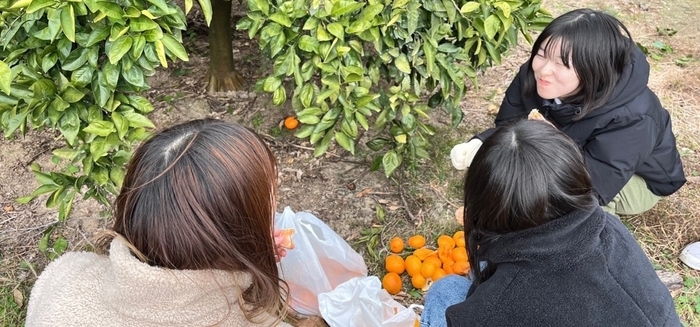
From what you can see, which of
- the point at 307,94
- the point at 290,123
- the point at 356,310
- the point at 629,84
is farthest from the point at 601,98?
the point at 290,123

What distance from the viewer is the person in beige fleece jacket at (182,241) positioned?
1.31 meters

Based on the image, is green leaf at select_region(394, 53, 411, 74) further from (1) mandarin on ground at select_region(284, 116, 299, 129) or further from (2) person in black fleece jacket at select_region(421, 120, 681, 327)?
(1) mandarin on ground at select_region(284, 116, 299, 129)

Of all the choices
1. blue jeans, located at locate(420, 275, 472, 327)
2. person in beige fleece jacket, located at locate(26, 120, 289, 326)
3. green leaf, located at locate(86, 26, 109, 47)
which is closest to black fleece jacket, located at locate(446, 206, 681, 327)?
blue jeans, located at locate(420, 275, 472, 327)

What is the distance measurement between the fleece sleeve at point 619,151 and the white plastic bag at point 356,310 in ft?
3.25

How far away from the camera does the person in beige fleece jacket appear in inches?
51.8

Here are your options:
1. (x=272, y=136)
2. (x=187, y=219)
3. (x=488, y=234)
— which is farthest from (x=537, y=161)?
(x=272, y=136)

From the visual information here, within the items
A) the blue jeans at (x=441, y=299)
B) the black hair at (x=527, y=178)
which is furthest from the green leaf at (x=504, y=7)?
the blue jeans at (x=441, y=299)

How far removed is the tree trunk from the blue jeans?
6.67ft

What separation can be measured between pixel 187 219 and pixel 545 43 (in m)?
1.68

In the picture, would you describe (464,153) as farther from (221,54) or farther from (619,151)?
(221,54)

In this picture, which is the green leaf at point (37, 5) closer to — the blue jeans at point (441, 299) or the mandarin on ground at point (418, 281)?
the blue jeans at point (441, 299)

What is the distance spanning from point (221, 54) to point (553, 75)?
204 centimetres

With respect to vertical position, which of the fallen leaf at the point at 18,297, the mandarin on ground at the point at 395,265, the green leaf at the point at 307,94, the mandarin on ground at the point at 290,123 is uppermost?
the green leaf at the point at 307,94

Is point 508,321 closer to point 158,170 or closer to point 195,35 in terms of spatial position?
point 158,170
